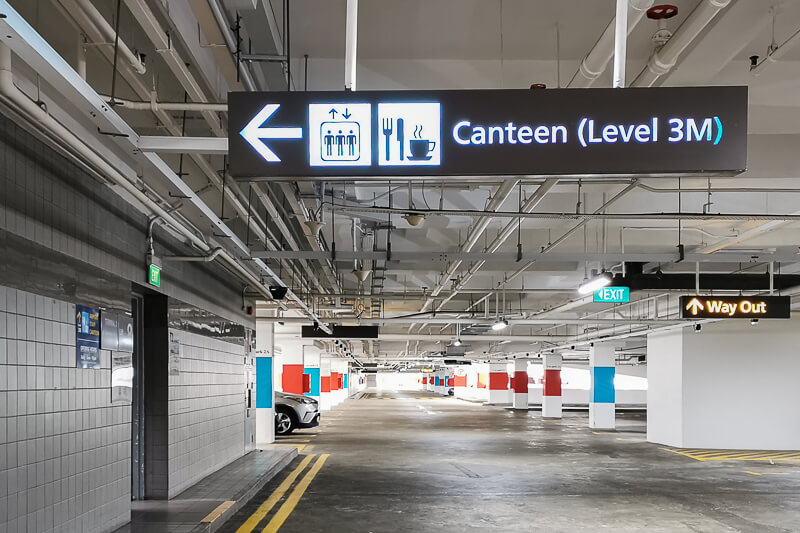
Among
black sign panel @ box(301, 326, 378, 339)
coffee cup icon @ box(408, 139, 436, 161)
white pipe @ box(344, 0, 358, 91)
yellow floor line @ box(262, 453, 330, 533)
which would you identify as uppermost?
white pipe @ box(344, 0, 358, 91)

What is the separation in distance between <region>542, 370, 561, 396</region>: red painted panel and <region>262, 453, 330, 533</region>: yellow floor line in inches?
892

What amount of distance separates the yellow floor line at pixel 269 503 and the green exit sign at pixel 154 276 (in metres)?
2.82

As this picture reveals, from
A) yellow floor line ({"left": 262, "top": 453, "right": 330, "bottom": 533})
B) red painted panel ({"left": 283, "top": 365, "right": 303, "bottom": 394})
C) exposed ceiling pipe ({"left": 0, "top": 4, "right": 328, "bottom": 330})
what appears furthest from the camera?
red painted panel ({"left": 283, "top": 365, "right": 303, "bottom": 394})

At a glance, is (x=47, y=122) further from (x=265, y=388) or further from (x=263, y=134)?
(x=265, y=388)

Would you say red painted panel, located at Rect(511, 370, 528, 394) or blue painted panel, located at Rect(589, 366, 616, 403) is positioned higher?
blue painted panel, located at Rect(589, 366, 616, 403)

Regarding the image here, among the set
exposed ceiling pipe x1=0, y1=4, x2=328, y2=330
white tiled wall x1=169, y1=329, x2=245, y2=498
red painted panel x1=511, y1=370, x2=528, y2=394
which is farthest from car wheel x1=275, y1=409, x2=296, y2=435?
red painted panel x1=511, y1=370, x2=528, y2=394

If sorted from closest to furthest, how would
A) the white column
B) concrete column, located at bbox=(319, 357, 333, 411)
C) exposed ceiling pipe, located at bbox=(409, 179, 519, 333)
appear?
1. exposed ceiling pipe, located at bbox=(409, 179, 519, 333)
2. the white column
3. concrete column, located at bbox=(319, 357, 333, 411)

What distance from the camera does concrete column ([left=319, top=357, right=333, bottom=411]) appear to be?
39.8m

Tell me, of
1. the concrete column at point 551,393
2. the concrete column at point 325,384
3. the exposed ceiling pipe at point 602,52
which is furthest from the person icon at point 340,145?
the concrete column at point 325,384

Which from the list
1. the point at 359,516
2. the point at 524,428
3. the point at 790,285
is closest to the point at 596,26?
the point at 359,516

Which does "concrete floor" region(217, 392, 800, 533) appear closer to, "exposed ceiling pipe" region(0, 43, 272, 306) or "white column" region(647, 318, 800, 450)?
"white column" region(647, 318, 800, 450)

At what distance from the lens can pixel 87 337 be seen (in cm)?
709

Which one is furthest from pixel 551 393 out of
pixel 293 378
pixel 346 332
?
pixel 346 332

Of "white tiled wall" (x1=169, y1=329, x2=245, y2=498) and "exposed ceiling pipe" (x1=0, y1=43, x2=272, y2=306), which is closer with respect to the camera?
"exposed ceiling pipe" (x1=0, y1=43, x2=272, y2=306)
